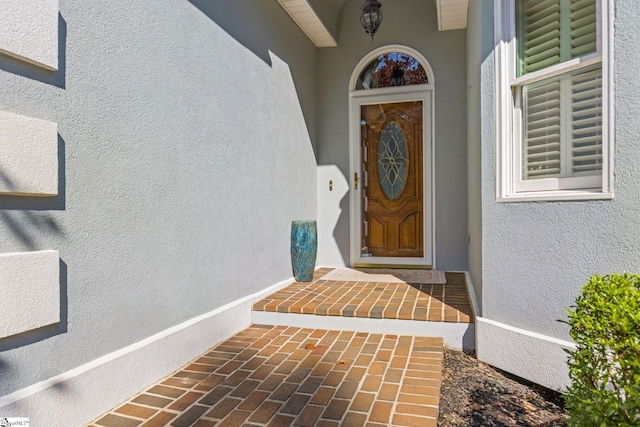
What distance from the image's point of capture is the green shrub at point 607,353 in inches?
48.3

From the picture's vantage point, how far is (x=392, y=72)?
5.34m

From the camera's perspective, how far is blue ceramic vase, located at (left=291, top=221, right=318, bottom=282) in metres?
4.39

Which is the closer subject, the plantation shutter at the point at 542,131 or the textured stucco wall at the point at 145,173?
the textured stucco wall at the point at 145,173

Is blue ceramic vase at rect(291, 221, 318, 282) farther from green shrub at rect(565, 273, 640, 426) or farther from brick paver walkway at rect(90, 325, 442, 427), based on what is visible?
green shrub at rect(565, 273, 640, 426)

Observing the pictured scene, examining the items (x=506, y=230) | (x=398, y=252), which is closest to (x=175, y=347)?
(x=506, y=230)

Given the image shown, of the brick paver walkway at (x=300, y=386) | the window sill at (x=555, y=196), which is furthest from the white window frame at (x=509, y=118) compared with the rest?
the brick paver walkway at (x=300, y=386)

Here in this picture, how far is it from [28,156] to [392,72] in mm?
4545

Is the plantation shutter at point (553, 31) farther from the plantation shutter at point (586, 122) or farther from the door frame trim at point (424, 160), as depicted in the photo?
the door frame trim at point (424, 160)

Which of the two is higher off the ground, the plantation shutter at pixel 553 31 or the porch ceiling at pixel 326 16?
the porch ceiling at pixel 326 16

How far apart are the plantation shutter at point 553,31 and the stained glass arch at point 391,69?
2578 millimetres

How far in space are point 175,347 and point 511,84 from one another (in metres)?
2.71

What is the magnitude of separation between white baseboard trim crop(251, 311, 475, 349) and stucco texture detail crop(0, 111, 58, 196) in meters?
2.07

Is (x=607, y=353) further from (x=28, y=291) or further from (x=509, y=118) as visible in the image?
(x=28, y=291)

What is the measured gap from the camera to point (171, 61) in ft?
8.48
